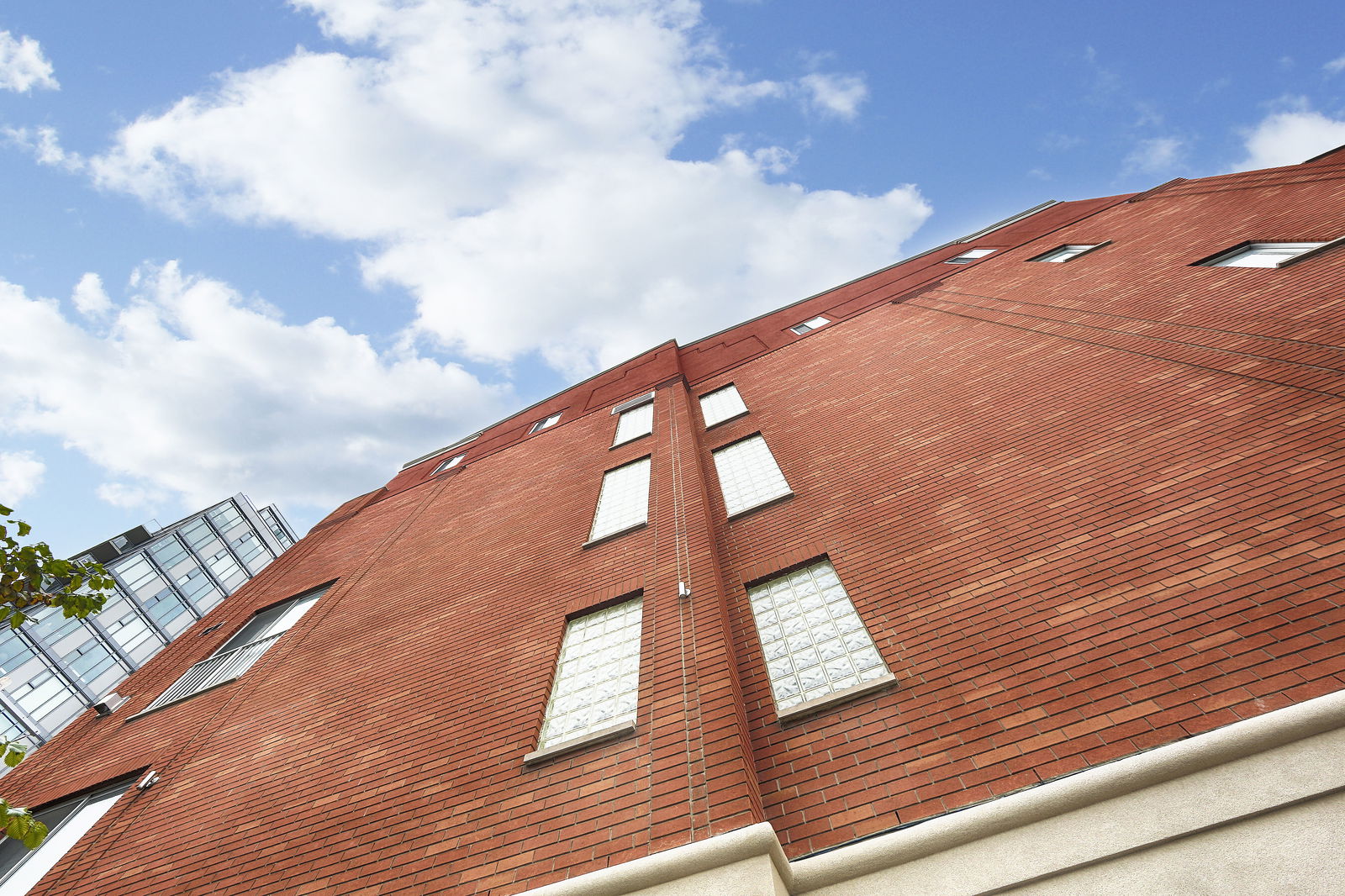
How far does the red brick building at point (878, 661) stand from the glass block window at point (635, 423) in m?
2.13

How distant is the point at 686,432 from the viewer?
37.2 feet

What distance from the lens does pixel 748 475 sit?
9766 millimetres

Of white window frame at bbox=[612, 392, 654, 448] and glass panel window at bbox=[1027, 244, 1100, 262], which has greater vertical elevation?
white window frame at bbox=[612, 392, 654, 448]

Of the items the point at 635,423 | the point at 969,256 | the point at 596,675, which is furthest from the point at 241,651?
the point at 969,256

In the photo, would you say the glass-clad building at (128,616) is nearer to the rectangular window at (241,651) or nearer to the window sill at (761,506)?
the rectangular window at (241,651)

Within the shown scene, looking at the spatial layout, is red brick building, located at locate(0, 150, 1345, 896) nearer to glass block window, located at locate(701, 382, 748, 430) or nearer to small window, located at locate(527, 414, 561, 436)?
glass block window, located at locate(701, 382, 748, 430)

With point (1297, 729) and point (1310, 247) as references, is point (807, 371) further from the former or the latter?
point (1297, 729)

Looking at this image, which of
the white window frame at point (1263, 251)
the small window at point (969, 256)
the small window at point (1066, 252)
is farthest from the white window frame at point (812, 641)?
the small window at point (969, 256)

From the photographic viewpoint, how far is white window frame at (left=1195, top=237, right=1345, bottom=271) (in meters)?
7.91

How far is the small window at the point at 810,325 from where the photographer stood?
17847 mm

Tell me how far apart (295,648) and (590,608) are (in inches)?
200

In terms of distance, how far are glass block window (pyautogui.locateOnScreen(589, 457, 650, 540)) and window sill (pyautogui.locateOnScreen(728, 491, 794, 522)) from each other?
1219mm

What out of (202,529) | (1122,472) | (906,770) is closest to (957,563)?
(1122,472)

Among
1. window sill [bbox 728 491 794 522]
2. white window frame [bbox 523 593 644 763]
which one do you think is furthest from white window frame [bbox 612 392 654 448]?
white window frame [bbox 523 593 644 763]
